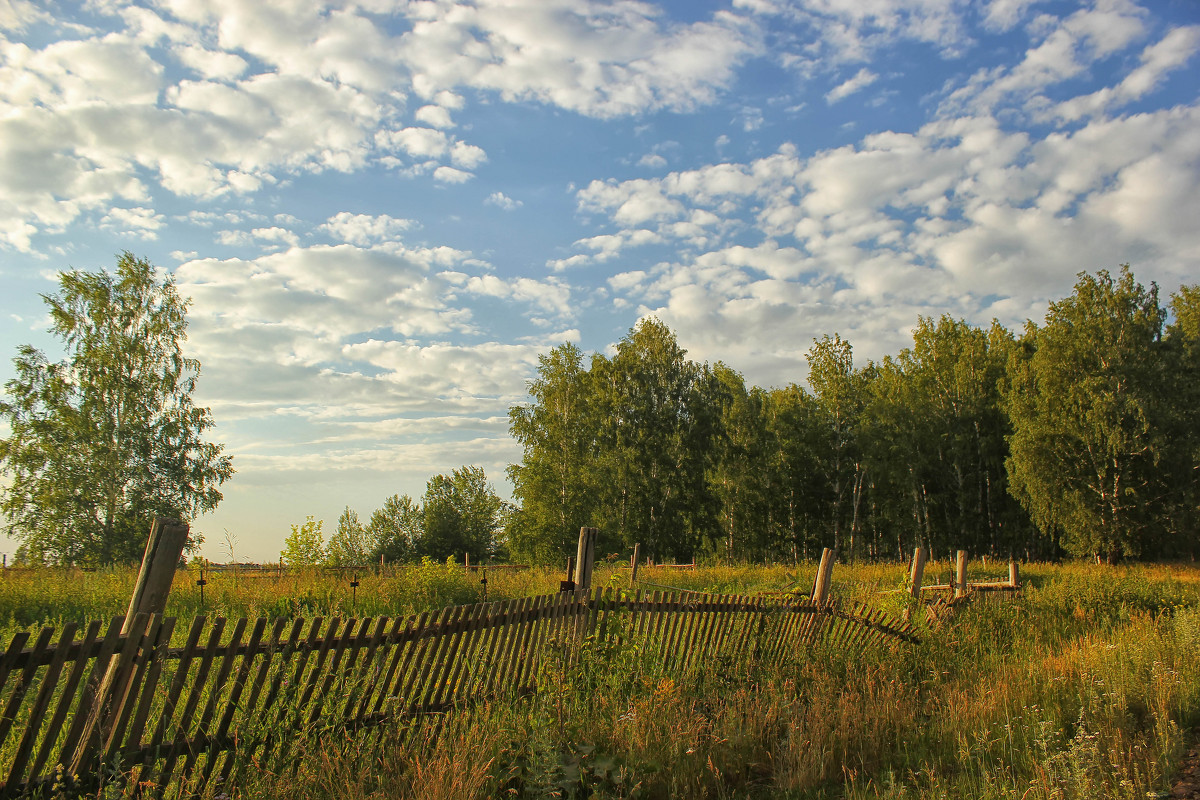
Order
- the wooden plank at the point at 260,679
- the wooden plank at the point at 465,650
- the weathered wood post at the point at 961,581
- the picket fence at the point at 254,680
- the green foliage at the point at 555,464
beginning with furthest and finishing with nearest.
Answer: the green foliage at the point at 555,464
the weathered wood post at the point at 961,581
the wooden plank at the point at 465,650
the wooden plank at the point at 260,679
the picket fence at the point at 254,680

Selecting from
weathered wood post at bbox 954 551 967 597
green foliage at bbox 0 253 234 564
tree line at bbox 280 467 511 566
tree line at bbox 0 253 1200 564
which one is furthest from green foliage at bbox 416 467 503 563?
weathered wood post at bbox 954 551 967 597

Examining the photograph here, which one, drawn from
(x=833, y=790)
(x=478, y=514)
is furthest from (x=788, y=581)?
(x=478, y=514)

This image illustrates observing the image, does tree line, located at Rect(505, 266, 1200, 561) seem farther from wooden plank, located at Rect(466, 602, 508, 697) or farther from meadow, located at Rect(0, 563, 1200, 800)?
wooden plank, located at Rect(466, 602, 508, 697)

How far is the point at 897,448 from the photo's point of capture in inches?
1374

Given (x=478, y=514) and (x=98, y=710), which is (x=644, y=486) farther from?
(x=98, y=710)

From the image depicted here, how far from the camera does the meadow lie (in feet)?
12.6

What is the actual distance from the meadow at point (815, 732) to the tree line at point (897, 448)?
81.2 feet

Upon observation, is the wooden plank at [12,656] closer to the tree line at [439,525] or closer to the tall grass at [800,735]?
the tall grass at [800,735]

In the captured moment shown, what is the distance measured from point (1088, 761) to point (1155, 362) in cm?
3403

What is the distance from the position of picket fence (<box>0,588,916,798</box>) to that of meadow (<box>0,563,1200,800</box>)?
0.58ft

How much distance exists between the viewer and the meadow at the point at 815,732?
384 centimetres

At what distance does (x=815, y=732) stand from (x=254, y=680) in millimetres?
3864

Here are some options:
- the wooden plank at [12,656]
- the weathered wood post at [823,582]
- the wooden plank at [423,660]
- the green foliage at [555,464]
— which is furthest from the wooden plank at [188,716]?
the green foliage at [555,464]

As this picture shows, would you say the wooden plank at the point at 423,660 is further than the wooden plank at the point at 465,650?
No
